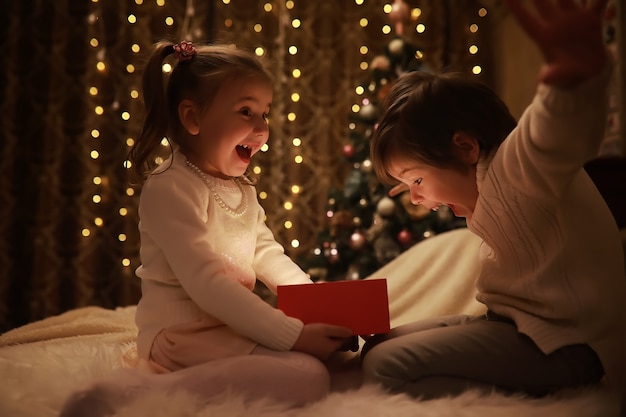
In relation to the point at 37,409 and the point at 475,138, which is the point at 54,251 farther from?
the point at 475,138

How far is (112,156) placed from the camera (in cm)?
365

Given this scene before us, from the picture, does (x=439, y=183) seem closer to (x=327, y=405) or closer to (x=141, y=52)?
(x=327, y=405)

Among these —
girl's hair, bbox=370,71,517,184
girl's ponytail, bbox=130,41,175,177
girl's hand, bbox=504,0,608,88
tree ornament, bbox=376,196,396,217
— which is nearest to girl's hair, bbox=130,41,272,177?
girl's ponytail, bbox=130,41,175,177

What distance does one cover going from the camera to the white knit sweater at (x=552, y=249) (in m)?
1.04

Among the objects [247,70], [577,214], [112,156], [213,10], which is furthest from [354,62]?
[577,214]

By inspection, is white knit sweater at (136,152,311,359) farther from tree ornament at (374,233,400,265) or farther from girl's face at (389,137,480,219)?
tree ornament at (374,233,400,265)

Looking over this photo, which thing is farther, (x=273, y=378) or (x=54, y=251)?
(x=54, y=251)

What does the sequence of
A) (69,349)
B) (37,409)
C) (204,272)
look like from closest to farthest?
1. (37,409)
2. (204,272)
3. (69,349)

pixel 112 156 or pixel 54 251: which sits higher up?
pixel 112 156

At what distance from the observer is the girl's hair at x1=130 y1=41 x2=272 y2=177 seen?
128cm

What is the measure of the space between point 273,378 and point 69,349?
63 centimetres

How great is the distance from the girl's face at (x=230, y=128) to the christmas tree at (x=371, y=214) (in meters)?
1.61

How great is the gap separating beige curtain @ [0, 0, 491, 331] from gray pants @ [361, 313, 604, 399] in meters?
2.55

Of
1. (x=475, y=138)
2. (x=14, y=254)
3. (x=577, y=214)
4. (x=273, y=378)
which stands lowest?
(x=14, y=254)
